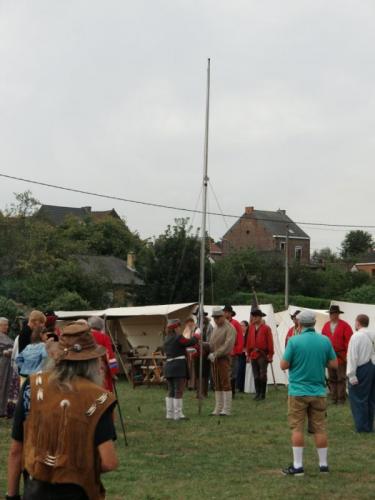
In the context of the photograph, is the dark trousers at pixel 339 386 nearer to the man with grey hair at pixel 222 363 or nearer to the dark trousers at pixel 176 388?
the man with grey hair at pixel 222 363

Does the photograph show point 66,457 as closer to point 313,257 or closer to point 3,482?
point 3,482

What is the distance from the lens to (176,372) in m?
13.4

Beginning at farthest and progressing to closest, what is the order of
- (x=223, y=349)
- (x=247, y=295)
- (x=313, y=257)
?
(x=313, y=257) → (x=247, y=295) → (x=223, y=349)

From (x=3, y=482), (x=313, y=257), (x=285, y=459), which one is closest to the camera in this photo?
(x=3, y=482)

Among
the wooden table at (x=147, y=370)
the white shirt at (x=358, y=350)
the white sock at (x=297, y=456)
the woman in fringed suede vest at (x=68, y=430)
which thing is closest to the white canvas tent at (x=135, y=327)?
the wooden table at (x=147, y=370)

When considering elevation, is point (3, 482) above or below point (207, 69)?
below

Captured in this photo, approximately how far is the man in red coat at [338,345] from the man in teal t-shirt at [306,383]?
6.86 meters

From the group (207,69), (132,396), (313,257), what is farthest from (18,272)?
(313,257)

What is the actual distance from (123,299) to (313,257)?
1769 inches

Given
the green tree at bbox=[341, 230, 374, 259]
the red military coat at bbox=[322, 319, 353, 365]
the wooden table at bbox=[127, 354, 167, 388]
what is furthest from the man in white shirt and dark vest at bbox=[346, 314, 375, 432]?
the green tree at bbox=[341, 230, 374, 259]

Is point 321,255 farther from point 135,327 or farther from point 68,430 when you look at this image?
point 68,430

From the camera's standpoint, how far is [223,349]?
13859 millimetres

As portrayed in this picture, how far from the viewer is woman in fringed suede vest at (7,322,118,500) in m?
3.51

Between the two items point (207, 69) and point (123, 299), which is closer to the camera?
point (207, 69)
